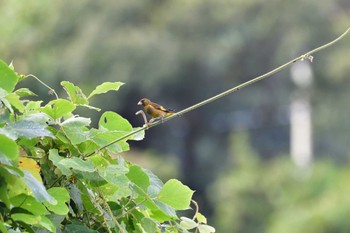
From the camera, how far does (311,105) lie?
33.6 meters

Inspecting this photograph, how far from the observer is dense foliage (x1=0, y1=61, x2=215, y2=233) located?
4.51 ft

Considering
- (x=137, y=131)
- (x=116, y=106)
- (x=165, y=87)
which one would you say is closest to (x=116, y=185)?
(x=137, y=131)

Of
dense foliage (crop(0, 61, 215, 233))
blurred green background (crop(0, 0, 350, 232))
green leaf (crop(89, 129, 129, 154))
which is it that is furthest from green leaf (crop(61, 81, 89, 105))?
blurred green background (crop(0, 0, 350, 232))

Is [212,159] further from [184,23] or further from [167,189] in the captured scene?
[167,189]

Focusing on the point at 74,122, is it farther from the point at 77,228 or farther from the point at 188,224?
the point at 188,224

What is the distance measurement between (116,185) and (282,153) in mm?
34119

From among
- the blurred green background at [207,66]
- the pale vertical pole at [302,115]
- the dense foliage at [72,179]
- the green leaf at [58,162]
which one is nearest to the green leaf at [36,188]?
the dense foliage at [72,179]

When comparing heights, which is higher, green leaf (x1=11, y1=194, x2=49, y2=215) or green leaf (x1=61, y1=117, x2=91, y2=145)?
green leaf (x1=61, y1=117, x2=91, y2=145)

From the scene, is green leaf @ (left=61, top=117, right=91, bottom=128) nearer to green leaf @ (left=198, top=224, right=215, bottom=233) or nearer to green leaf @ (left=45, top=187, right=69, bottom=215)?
green leaf @ (left=45, top=187, right=69, bottom=215)

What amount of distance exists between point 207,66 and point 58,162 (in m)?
31.8

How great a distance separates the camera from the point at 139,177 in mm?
1544

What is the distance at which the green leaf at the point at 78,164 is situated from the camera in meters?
1.44

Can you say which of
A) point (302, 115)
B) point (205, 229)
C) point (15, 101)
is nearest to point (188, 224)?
point (205, 229)

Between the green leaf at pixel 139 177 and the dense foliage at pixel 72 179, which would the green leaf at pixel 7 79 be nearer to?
the dense foliage at pixel 72 179
